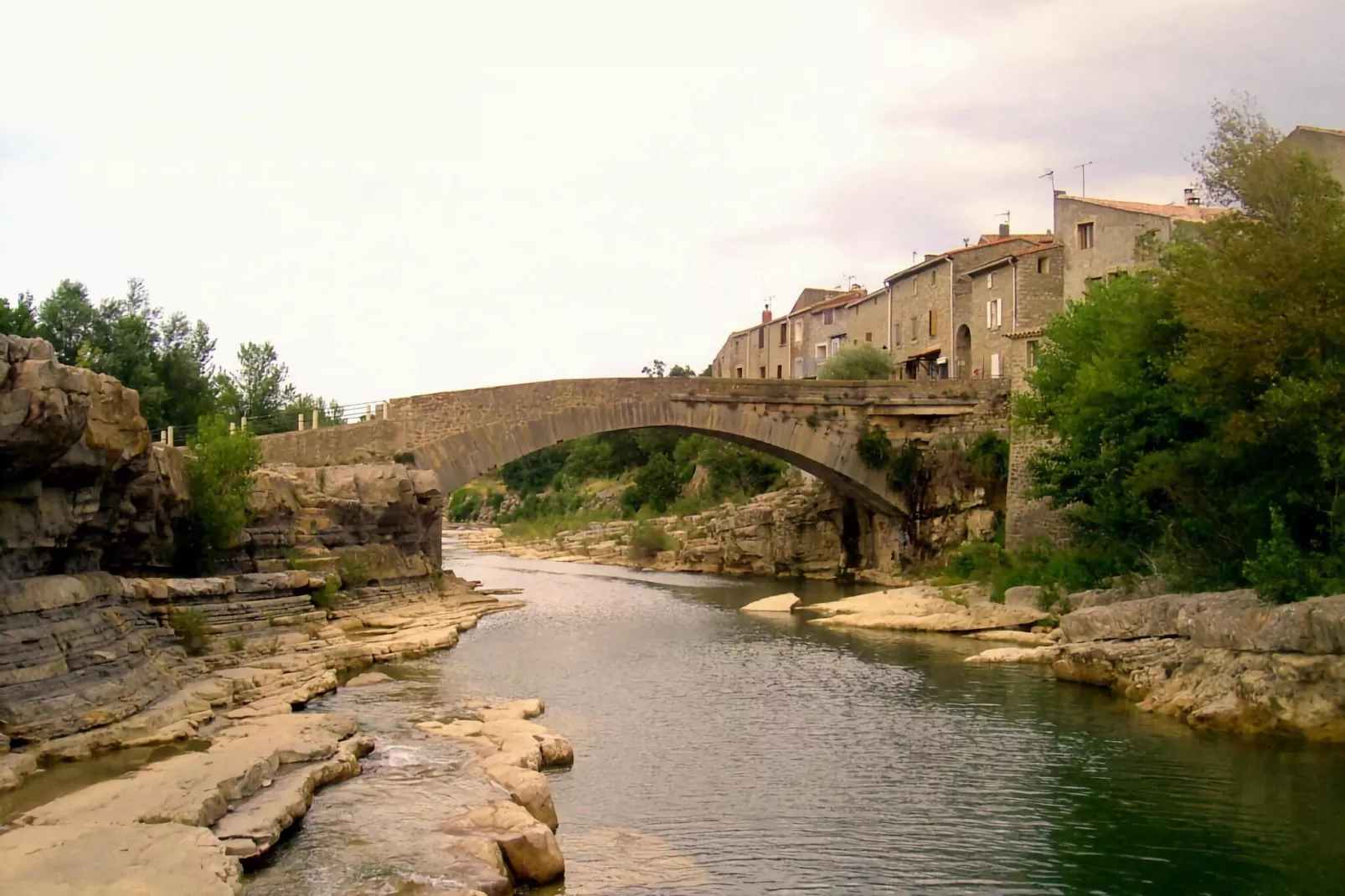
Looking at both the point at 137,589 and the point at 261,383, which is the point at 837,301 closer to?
the point at 261,383

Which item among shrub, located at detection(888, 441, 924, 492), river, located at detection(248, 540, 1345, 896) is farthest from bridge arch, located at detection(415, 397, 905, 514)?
river, located at detection(248, 540, 1345, 896)

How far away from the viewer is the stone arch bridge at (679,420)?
28969 millimetres

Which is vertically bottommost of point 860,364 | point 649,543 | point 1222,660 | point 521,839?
point 521,839

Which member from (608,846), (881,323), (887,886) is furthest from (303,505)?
(881,323)

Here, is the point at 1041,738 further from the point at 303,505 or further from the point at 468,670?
the point at 303,505

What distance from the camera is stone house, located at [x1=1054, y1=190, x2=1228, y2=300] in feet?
108

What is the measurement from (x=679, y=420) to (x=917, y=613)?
30.1 feet

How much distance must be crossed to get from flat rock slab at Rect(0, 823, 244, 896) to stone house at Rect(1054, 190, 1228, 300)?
2774 cm

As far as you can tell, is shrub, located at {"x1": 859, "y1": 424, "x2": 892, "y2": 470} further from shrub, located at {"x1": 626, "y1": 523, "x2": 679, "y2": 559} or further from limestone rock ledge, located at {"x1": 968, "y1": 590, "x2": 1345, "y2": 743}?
limestone rock ledge, located at {"x1": 968, "y1": 590, "x2": 1345, "y2": 743}

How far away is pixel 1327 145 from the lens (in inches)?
1017

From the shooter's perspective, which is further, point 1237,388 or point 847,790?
point 1237,388

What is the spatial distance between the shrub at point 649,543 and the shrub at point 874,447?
13035mm

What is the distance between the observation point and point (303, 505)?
972 inches

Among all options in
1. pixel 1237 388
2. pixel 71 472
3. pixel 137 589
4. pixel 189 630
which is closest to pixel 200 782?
pixel 71 472
